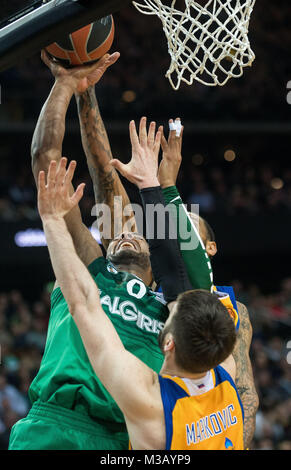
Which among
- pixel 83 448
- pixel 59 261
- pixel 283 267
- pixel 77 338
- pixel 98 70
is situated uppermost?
pixel 98 70

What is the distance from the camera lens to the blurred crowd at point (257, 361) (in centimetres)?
912

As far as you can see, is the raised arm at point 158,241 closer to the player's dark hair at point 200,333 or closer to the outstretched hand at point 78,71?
the player's dark hair at point 200,333

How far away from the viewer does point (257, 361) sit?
35.4ft

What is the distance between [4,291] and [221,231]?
188 inches

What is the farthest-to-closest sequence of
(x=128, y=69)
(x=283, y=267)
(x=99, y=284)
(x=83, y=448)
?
(x=283, y=267), (x=128, y=69), (x=99, y=284), (x=83, y=448)

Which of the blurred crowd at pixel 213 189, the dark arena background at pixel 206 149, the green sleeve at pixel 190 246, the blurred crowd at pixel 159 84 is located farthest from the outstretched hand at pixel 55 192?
the blurred crowd at pixel 159 84

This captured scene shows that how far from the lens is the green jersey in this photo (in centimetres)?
287

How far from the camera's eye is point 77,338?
2.99m

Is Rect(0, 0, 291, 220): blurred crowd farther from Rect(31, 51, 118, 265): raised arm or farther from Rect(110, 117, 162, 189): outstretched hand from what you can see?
Rect(110, 117, 162, 189): outstretched hand

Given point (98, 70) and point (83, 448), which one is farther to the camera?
point (98, 70)

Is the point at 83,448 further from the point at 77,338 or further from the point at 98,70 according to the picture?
the point at 98,70

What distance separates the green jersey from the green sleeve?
0.99 feet

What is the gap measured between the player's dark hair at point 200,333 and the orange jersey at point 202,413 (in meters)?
0.11

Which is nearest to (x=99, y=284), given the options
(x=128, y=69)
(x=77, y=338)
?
(x=77, y=338)
